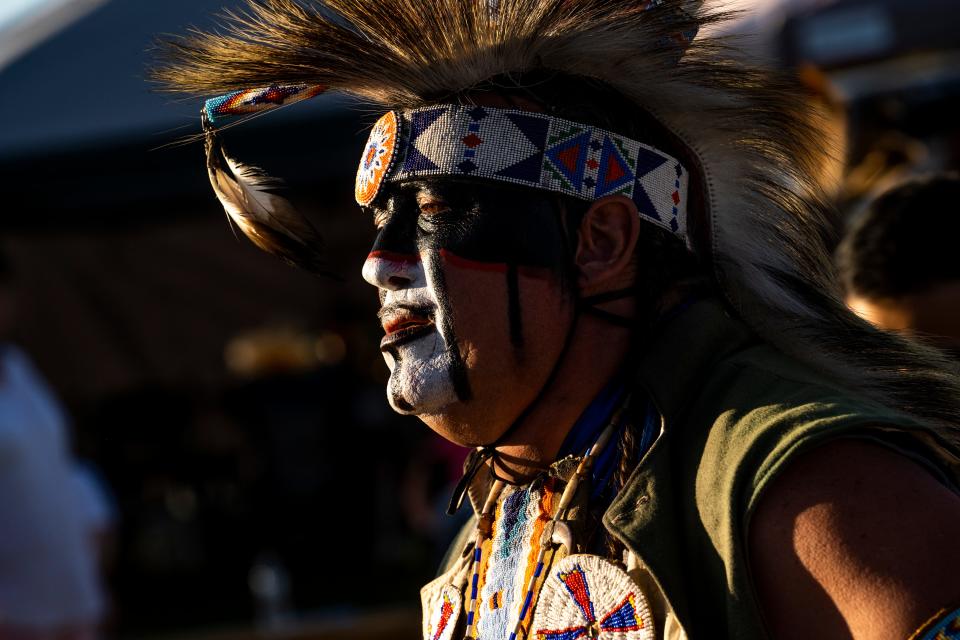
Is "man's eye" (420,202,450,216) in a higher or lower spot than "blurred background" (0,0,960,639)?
higher

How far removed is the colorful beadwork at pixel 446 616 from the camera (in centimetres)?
212

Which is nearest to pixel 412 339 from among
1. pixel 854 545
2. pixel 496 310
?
pixel 496 310

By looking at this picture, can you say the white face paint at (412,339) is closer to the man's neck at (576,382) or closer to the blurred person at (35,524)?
the man's neck at (576,382)

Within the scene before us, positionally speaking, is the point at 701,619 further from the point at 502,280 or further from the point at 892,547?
the point at 502,280

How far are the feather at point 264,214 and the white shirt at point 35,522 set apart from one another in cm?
304

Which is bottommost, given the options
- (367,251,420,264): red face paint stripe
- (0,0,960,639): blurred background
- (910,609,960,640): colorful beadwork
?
(0,0,960,639): blurred background

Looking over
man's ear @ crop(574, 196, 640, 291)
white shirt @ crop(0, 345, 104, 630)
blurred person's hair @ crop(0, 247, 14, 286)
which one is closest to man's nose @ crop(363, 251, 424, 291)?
man's ear @ crop(574, 196, 640, 291)

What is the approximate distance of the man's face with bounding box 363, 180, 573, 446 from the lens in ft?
6.38

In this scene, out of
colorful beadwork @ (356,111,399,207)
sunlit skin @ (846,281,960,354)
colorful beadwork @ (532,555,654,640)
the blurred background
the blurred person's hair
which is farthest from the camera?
the blurred background

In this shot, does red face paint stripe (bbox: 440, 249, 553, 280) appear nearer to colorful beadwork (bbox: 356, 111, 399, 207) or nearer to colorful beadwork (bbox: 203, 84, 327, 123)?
colorful beadwork (bbox: 356, 111, 399, 207)

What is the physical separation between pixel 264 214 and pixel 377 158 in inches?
11.7

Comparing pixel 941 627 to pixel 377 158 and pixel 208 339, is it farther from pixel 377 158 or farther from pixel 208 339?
pixel 208 339

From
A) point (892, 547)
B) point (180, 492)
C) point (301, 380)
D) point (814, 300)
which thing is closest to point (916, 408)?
point (814, 300)

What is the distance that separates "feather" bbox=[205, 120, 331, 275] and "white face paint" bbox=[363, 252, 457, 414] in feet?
0.96
